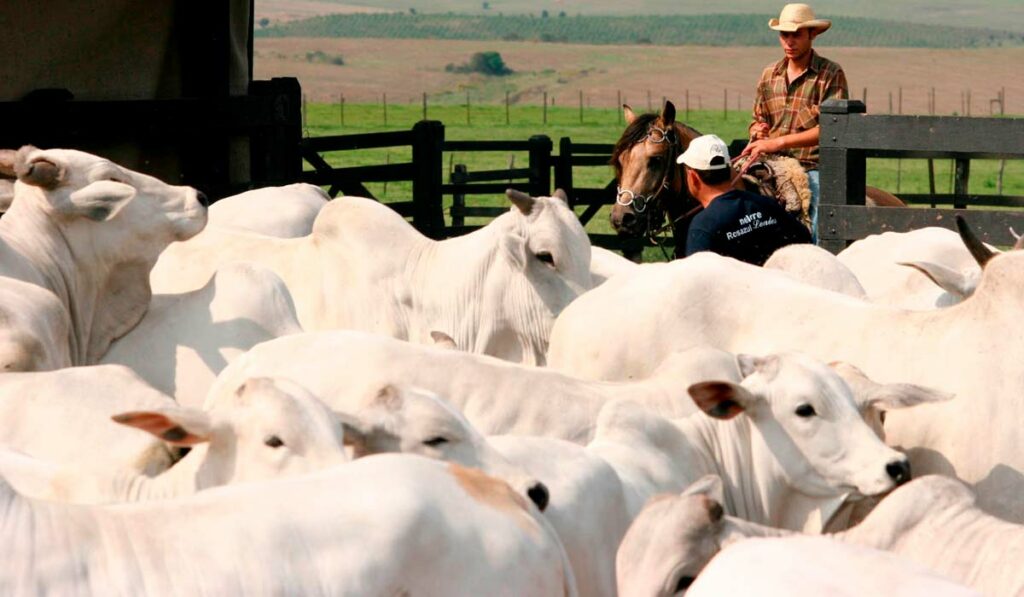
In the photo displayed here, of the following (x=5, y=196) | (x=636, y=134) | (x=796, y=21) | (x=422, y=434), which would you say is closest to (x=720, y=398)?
(x=422, y=434)

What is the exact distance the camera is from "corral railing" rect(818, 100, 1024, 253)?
9211 mm

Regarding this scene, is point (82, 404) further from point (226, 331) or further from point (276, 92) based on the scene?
point (276, 92)

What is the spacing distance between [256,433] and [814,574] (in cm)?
150

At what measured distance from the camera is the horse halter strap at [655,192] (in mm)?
10852

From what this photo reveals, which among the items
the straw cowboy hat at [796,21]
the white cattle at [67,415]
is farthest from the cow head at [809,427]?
the straw cowboy hat at [796,21]

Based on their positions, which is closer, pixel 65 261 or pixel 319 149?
pixel 65 261

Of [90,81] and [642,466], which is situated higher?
[90,81]

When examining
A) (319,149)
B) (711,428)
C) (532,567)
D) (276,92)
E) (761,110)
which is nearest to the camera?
(532,567)

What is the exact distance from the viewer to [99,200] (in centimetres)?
679

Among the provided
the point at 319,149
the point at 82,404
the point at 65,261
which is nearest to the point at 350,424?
the point at 82,404

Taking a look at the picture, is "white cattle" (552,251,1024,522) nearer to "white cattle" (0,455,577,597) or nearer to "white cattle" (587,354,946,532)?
"white cattle" (587,354,946,532)

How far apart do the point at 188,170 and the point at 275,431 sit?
21.8ft

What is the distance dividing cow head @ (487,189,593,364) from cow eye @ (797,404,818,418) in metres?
2.34

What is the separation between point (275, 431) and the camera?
4.16 metres
